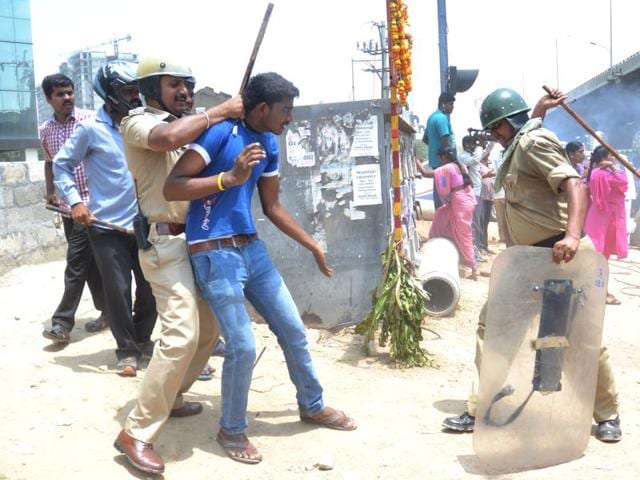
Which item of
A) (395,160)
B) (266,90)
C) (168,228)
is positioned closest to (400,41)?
(395,160)

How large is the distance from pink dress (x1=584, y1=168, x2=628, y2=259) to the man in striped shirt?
641cm

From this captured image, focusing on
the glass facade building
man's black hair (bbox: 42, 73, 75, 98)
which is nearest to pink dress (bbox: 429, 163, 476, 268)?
man's black hair (bbox: 42, 73, 75, 98)

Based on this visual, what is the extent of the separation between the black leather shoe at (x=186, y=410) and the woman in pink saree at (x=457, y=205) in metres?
5.19

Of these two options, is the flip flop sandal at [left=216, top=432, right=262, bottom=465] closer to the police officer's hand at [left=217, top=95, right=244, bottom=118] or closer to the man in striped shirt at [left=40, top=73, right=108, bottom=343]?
the police officer's hand at [left=217, top=95, right=244, bottom=118]

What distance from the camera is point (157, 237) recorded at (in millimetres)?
3783

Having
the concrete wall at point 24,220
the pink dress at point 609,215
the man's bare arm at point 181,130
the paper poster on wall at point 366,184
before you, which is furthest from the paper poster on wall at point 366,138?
the pink dress at point 609,215

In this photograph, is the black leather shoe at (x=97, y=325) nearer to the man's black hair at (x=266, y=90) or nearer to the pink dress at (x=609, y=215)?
the man's black hair at (x=266, y=90)

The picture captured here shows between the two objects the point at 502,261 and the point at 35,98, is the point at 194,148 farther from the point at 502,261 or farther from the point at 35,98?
the point at 35,98

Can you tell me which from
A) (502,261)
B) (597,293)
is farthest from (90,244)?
(597,293)

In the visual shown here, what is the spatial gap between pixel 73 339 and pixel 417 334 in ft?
8.34

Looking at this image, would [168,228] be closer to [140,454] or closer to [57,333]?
[140,454]

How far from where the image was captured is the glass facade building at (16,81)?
17.9 meters

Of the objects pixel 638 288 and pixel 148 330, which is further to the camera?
pixel 638 288

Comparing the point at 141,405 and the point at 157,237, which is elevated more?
the point at 157,237
